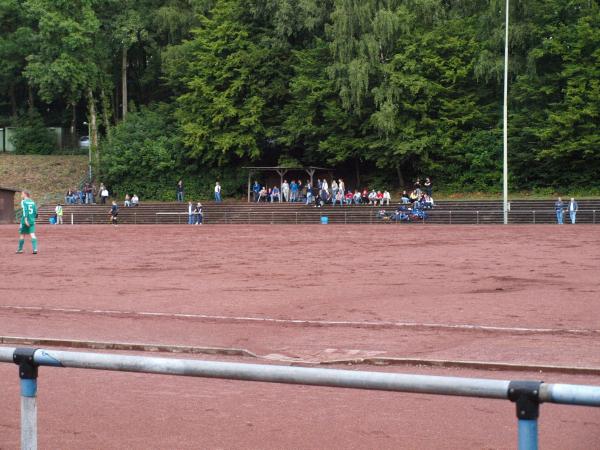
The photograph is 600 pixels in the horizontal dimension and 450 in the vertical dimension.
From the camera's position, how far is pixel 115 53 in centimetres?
7806

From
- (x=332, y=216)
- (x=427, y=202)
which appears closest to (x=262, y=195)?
(x=332, y=216)

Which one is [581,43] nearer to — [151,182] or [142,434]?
[151,182]

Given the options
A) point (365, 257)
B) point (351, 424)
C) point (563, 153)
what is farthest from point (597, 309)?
point (563, 153)

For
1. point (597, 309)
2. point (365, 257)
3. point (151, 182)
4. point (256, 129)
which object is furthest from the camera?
point (151, 182)

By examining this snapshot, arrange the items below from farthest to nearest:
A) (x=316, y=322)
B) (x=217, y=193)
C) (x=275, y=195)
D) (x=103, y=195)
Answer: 1. (x=103, y=195)
2. (x=217, y=193)
3. (x=275, y=195)
4. (x=316, y=322)

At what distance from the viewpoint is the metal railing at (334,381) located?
3.46 m

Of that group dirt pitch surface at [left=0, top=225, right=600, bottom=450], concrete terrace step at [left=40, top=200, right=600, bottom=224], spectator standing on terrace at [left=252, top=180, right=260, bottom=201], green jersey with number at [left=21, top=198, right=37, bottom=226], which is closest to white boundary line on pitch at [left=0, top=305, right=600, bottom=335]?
dirt pitch surface at [left=0, top=225, right=600, bottom=450]

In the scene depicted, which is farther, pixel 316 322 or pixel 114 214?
pixel 114 214

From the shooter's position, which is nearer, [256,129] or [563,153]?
[563,153]

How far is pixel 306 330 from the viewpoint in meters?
13.3

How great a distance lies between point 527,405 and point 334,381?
0.84 metres

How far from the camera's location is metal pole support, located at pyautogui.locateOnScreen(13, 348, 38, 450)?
4340mm

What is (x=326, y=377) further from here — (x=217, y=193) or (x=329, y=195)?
(x=217, y=193)

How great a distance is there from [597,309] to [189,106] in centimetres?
6066
